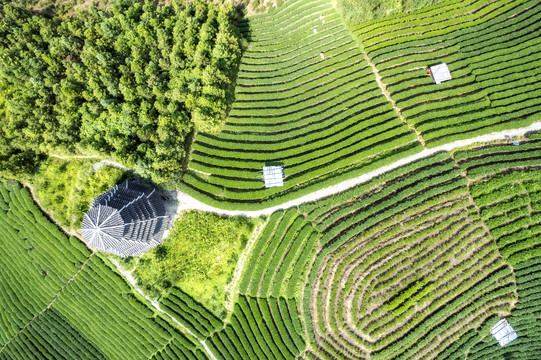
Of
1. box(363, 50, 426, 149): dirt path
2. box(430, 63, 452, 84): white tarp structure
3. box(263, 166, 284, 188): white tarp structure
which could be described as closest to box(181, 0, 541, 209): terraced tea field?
box(363, 50, 426, 149): dirt path

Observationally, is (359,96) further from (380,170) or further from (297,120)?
(380,170)

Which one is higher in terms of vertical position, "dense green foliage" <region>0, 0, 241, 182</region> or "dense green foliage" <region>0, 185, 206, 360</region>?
"dense green foliage" <region>0, 0, 241, 182</region>

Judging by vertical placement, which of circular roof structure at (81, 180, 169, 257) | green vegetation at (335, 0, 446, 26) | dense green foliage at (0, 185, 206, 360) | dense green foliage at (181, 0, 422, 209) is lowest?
dense green foliage at (0, 185, 206, 360)

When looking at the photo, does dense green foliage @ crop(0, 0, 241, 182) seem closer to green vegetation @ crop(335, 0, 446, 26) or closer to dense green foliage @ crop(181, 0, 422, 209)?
dense green foliage @ crop(181, 0, 422, 209)

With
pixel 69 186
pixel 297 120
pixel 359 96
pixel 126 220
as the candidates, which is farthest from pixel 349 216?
pixel 69 186

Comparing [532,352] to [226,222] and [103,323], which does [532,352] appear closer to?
[226,222]

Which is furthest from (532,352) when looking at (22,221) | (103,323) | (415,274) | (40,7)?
(40,7)

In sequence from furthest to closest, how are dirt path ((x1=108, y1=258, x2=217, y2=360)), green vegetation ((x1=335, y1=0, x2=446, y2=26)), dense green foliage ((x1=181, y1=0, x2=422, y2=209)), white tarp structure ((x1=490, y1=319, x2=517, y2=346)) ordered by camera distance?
green vegetation ((x1=335, y1=0, x2=446, y2=26)) → dirt path ((x1=108, y1=258, x2=217, y2=360)) → dense green foliage ((x1=181, y1=0, x2=422, y2=209)) → white tarp structure ((x1=490, y1=319, x2=517, y2=346))
